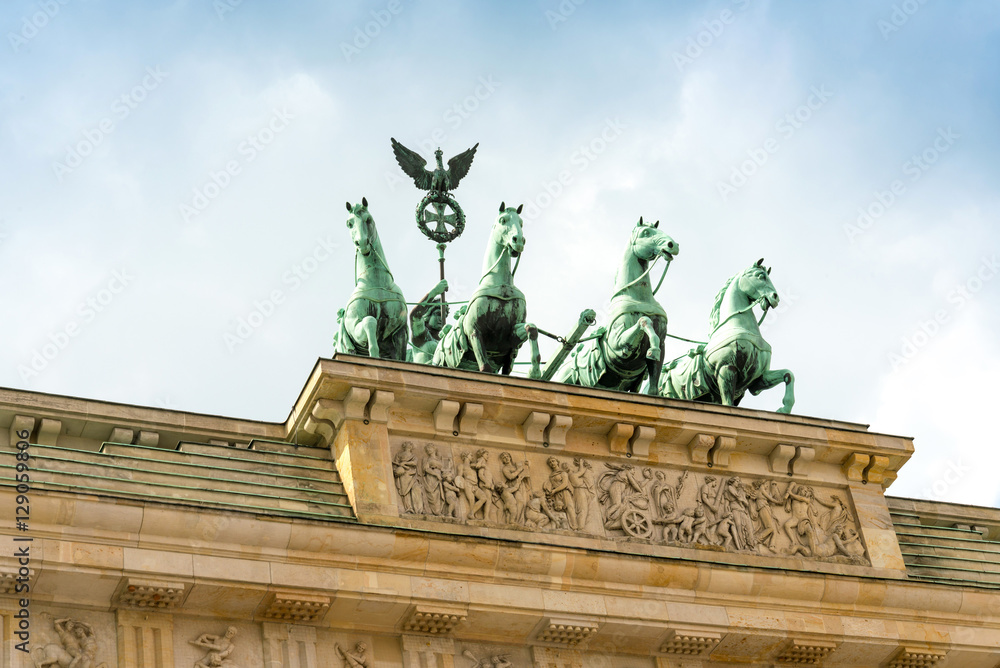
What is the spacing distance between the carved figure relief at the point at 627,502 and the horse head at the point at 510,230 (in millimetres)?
2961

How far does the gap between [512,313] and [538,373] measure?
0.86 metres

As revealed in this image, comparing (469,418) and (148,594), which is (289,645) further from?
(469,418)

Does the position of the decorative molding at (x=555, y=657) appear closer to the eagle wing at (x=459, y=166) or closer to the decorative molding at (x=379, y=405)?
the decorative molding at (x=379, y=405)

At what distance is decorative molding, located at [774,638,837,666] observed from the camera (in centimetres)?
2366

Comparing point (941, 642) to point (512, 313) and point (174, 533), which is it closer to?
point (512, 313)

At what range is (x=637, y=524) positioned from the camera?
2370 centimetres

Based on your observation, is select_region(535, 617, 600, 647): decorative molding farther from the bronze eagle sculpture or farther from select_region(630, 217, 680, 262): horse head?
the bronze eagle sculpture

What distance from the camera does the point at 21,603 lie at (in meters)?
19.8

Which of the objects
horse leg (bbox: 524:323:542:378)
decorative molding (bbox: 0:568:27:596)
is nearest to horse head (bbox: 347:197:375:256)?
horse leg (bbox: 524:323:542:378)

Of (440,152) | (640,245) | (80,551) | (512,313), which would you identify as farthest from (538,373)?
(80,551)

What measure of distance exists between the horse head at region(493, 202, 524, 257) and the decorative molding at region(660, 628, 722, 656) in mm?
5522

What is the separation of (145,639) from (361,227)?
7020mm

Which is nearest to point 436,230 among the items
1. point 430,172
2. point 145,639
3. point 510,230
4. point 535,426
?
point 430,172

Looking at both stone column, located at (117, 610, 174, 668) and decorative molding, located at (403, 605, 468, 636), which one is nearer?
stone column, located at (117, 610, 174, 668)
